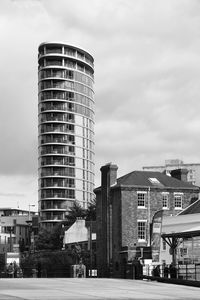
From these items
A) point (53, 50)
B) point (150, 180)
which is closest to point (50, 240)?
point (150, 180)

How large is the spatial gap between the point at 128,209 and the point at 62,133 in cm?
8080

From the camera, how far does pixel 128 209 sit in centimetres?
7106

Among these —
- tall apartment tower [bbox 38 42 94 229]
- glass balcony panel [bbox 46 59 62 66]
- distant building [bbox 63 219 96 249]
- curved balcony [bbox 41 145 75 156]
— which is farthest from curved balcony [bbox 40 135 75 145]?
distant building [bbox 63 219 96 249]

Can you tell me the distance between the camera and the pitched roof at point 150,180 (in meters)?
72.9

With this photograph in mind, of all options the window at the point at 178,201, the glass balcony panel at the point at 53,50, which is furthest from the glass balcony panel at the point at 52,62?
the window at the point at 178,201

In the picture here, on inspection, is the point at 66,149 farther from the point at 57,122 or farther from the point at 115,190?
the point at 115,190

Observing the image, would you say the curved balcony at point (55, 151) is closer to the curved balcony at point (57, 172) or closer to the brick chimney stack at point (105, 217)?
the curved balcony at point (57, 172)

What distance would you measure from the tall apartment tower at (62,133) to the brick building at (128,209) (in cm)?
7059

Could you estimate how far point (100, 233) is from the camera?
7544 cm

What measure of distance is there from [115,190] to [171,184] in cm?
719

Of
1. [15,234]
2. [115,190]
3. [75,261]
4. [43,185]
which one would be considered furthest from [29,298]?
[15,234]

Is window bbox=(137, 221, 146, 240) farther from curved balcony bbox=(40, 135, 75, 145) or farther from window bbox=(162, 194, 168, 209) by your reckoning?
curved balcony bbox=(40, 135, 75, 145)

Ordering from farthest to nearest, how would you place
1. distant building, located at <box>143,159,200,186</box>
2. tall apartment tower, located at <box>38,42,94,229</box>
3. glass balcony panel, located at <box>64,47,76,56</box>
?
glass balcony panel, located at <box>64,47,76,56</box>, distant building, located at <box>143,159,200,186</box>, tall apartment tower, located at <box>38,42,94,229</box>

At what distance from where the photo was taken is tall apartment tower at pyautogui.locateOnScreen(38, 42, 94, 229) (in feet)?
484
